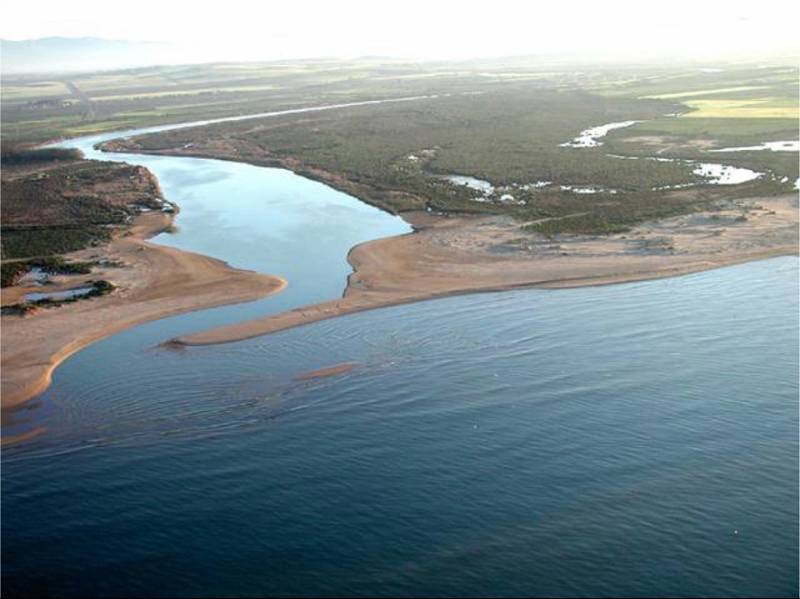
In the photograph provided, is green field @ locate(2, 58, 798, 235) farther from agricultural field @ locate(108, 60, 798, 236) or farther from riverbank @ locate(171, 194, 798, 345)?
riverbank @ locate(171, 194, 798, 345)

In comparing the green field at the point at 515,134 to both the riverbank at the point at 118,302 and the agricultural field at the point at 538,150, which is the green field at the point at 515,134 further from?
the riverbank at the point at 118,302

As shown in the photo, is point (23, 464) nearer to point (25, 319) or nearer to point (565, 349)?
point (25, 319)

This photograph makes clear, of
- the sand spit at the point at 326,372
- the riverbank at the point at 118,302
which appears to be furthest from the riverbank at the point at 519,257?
the sand spit at the point at 326,372

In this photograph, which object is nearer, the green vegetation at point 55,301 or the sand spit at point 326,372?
the sand spit at point 326,372

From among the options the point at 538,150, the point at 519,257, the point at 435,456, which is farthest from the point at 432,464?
the point at 538,150

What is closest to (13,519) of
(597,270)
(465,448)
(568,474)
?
(465,448)

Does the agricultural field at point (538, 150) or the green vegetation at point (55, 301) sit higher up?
the agricultural field at point (538, 150)
